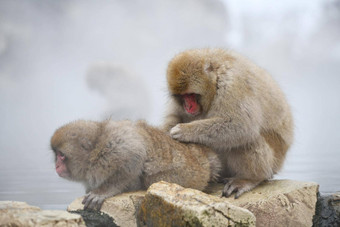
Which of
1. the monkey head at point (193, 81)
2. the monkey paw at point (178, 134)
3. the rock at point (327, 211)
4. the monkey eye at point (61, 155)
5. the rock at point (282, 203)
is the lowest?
the rock at point (327, 211)

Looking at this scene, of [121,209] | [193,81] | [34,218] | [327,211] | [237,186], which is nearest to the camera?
Answer: [34,218]

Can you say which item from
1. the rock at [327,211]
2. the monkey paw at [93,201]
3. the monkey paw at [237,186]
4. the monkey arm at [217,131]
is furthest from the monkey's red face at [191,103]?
the rock at [327,211]

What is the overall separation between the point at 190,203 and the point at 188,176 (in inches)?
46.1

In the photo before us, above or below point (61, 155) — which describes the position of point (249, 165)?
below

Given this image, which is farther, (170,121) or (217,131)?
(170,121)

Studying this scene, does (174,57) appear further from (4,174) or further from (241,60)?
(4,174)

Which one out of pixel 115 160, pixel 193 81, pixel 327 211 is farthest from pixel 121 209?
pixel 327 211

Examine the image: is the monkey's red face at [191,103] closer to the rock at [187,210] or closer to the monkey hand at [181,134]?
the monkey hand at [181,134]

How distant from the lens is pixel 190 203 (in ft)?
11.3

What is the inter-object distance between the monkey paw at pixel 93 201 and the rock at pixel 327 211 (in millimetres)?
2460

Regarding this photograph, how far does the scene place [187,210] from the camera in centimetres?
334

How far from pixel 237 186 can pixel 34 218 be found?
2.44 m

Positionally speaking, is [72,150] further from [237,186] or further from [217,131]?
[237,186]

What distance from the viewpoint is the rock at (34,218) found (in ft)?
10.8
